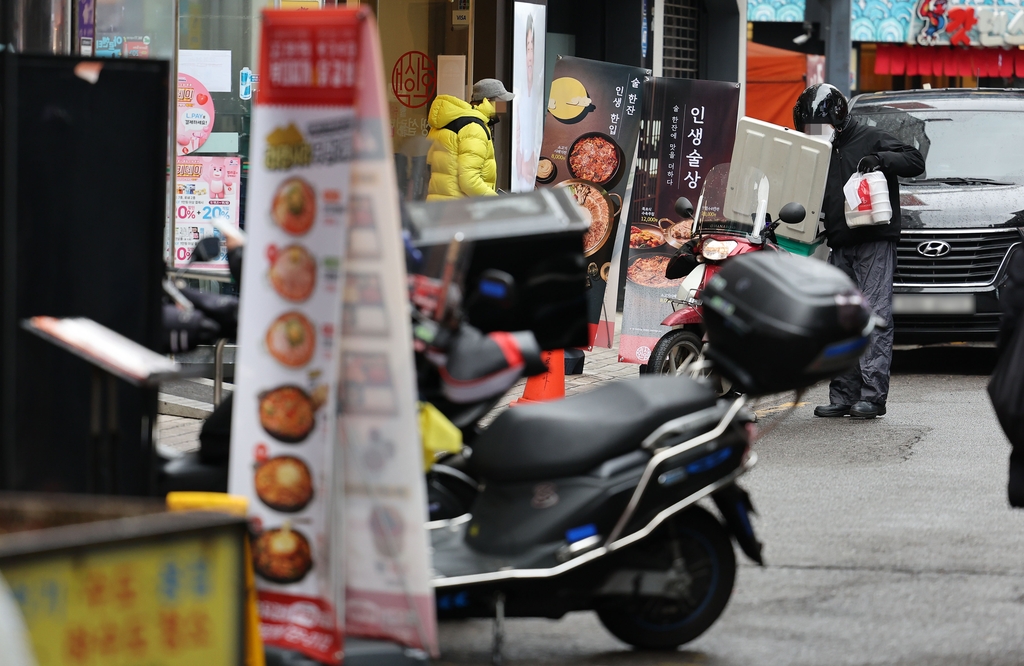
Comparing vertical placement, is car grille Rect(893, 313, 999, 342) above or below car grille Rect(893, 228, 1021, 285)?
below

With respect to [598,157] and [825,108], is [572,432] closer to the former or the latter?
[825,108]

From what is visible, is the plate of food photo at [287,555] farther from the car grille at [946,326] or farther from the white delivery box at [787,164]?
the car grille at [946,326]

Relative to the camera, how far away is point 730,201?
32.6 feet

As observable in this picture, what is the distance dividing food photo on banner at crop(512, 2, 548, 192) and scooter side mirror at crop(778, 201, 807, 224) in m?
2.94

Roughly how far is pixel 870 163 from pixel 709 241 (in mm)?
1154

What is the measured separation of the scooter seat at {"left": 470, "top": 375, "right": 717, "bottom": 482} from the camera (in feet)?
14.3

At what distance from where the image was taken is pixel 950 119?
1244cm

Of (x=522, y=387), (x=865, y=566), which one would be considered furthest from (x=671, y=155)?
(x=865, y=566)

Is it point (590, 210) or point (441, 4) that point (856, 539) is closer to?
point (590, 210)

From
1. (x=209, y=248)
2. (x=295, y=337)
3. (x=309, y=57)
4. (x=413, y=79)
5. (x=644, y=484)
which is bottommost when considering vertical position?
(x=644, y=484)

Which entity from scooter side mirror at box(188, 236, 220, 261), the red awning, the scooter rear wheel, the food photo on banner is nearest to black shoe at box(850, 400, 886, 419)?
the food photo on banner

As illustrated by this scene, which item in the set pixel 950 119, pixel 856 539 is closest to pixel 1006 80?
pixel 950 119

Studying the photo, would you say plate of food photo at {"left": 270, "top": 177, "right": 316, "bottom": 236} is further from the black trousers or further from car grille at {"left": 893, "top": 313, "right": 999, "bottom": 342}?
car grille at {"left": 893, "top": 313, "right": 999, "bottom": 342}

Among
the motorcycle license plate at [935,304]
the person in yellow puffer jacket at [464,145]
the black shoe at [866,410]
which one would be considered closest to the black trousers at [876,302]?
the black shoe at [866,410]
